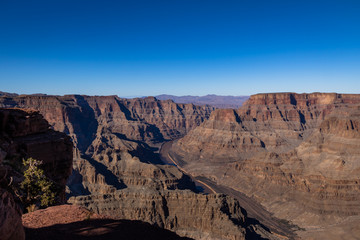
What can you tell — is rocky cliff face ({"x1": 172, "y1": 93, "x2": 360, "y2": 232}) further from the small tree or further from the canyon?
the small tree

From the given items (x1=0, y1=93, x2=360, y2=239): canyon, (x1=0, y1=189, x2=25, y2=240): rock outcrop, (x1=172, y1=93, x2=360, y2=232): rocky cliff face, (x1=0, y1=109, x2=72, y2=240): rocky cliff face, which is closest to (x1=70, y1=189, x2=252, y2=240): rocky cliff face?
(x1=0, y1=93, x2=360, y2=239): canyon

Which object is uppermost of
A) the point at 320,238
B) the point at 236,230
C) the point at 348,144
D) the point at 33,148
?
the point at 33,148

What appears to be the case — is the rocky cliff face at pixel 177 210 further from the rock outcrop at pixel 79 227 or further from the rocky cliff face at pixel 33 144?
the rock outcrop at pixel 79 227

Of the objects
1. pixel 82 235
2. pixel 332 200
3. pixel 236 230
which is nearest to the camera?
pixel 82 235

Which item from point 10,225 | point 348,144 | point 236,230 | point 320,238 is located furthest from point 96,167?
point 348,144

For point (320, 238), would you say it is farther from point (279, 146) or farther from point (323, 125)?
point (279, 146)

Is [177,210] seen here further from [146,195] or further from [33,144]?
[33,144]

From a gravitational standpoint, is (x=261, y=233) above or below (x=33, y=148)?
below
